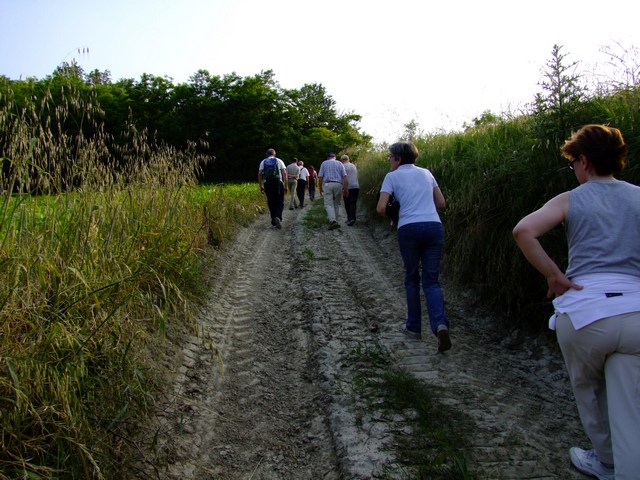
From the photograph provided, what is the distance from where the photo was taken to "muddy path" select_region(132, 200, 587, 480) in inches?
111

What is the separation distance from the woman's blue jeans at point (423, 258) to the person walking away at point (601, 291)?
2022 millimetres

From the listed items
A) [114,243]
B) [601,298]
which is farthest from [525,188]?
[114,243]

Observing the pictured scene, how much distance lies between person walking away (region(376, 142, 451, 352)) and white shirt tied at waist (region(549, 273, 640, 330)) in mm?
→ 2123

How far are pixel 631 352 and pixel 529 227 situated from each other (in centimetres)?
71

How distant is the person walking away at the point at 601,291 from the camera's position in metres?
2.13

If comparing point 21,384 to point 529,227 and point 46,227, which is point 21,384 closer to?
point 46,227

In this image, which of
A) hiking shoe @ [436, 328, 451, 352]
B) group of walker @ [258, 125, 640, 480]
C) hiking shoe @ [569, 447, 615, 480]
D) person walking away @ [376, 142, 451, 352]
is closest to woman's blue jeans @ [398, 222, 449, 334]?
person walking away @ [376, 142, 451, 352]

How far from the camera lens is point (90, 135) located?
4699mm

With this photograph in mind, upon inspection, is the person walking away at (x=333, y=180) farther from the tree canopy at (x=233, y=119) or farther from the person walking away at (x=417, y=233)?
the tree canopy at (x=233, y=119)

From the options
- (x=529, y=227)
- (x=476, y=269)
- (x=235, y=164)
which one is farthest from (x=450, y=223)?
(x=235, y=164)

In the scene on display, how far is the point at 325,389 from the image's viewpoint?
367 centimetres

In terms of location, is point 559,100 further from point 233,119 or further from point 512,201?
point 233,119

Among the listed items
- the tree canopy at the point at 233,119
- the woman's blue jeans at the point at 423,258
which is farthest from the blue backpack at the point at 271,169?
the tree canopy at the point at 233,119

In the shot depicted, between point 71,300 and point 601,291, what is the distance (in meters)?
2.96
